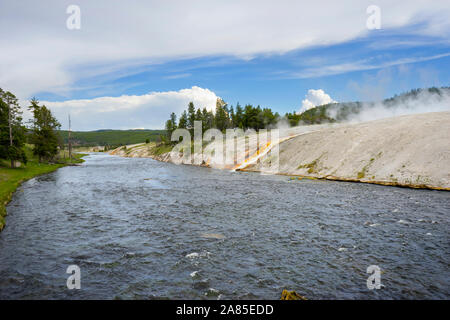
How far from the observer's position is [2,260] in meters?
12.8

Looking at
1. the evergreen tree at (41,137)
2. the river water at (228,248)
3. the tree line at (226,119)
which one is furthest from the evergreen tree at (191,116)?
the river water at (228,248)

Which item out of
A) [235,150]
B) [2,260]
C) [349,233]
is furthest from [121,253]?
[235,150]

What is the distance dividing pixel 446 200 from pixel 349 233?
51.6 feet

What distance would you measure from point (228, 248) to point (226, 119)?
132 meters

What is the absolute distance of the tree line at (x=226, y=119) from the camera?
12312cm

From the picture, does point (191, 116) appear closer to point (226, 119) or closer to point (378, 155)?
point (226, 119)

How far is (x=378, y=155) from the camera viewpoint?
39.9 meters

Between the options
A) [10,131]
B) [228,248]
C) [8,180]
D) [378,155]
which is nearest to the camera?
[228,248]

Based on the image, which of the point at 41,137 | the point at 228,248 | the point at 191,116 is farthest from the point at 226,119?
the point at 228,248

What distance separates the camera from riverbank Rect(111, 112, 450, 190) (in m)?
32.9

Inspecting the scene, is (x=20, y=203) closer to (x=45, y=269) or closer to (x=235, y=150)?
(x=45, y=269)

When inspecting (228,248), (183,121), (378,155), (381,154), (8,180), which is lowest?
(228,248)

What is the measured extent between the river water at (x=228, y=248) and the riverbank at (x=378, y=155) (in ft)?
25.1

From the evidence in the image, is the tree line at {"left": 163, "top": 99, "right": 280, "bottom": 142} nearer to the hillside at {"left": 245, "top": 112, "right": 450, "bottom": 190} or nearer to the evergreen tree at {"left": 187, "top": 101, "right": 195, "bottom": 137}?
the evergreen tree at {"left": 187, "top": 101, "right": 195, "bottom": 137}
